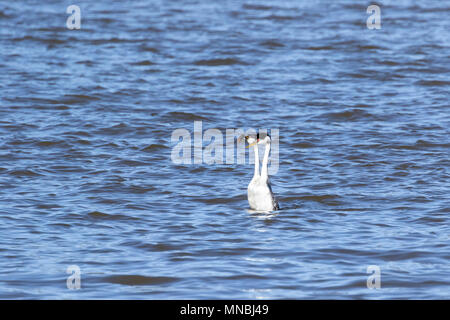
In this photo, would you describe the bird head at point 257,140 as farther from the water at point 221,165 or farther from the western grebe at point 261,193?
the water at point 221,165

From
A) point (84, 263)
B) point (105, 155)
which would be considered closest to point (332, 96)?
point (105, 155)

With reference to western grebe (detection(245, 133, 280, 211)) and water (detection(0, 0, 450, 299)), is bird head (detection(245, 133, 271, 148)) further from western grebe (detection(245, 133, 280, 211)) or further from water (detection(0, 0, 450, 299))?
water (detection(0, 0, 450, 299))

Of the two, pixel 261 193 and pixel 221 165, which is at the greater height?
pixel 221 165

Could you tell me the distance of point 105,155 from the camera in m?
16.3

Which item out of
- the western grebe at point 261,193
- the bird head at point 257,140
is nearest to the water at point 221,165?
the western grebe at point 261,193

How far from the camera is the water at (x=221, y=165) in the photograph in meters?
10.3

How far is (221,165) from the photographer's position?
15875mm

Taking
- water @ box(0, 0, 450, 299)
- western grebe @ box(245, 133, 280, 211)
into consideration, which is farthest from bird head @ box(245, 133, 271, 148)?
water @ box(0, 0, 450, 299)

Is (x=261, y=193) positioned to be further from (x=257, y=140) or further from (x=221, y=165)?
(x=221, y=165)

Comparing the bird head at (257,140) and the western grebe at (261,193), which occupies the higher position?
the bird head at (257,140)

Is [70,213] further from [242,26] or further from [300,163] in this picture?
[242,26]

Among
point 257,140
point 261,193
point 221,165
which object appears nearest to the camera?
point 261,193

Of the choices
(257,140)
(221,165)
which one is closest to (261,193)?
(257,140)
